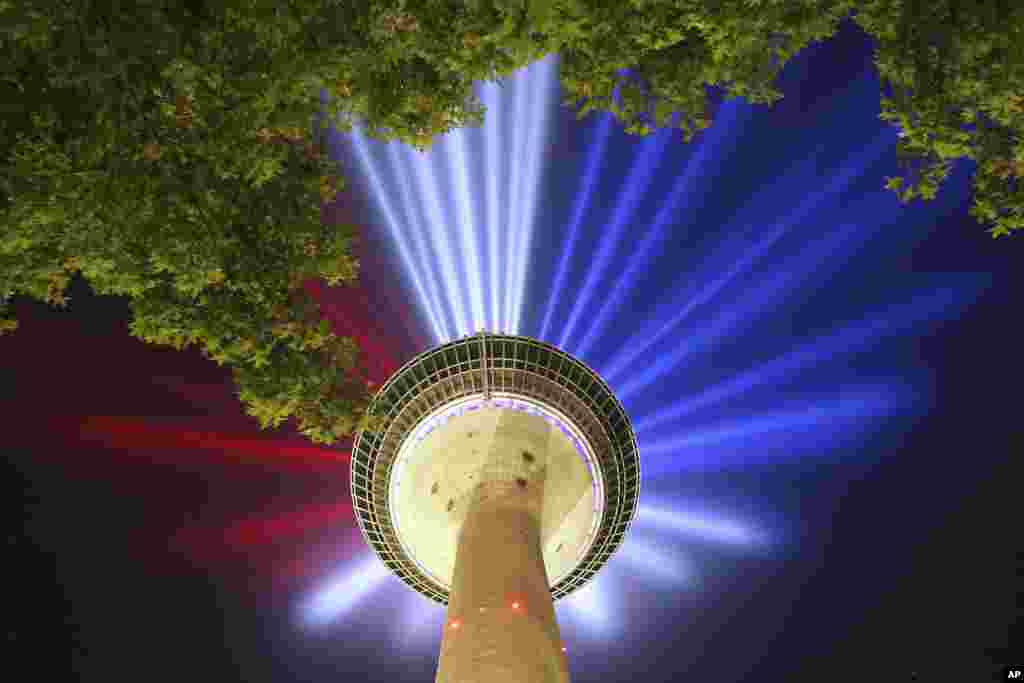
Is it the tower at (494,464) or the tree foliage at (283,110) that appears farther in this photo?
the tower at (494,464)

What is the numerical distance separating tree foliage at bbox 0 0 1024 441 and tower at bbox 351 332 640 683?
6.44m

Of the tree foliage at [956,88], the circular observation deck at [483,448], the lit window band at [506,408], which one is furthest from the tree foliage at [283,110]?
the lit window band at [506,408]

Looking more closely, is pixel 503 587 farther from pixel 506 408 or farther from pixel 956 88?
pixel 956 88

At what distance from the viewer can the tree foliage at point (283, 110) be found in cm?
814

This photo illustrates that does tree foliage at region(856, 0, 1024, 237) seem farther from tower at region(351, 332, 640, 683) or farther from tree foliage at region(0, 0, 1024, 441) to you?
tower at region(351, 332, 640, 683)

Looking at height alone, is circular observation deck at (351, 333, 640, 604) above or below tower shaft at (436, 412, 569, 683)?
above

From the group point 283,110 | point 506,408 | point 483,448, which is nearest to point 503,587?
point 483,448

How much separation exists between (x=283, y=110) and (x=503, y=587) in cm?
864

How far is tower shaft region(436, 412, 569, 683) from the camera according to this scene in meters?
10.7

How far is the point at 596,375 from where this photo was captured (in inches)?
752

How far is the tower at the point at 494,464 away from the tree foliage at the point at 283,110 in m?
6.44

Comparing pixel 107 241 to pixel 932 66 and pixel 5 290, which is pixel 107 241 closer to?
pixel 5 290

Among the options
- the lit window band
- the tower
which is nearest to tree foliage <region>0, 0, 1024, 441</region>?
the tower

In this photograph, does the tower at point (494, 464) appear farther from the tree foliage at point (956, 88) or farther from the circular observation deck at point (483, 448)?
the tree foliage at point (956, 88)
